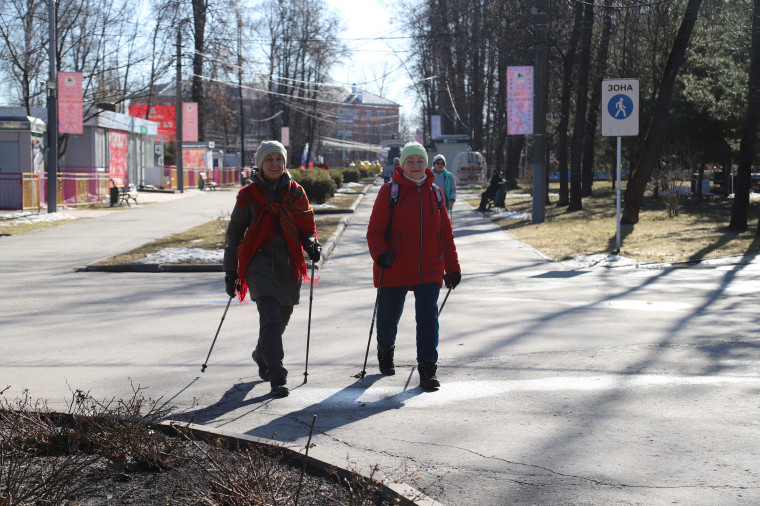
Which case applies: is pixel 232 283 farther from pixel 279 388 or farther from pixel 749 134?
pixel 749 134

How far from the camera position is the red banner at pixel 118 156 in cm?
4109

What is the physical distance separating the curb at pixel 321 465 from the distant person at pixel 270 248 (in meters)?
1.28

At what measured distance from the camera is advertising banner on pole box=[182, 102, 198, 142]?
154 feet

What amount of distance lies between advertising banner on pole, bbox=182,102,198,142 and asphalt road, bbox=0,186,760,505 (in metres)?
35.1

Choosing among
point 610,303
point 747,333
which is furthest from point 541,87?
point 747,333

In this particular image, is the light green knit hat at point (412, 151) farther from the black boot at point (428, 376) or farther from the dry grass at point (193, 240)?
the dry grass at point (193, 240)

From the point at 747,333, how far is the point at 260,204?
4.97 metres

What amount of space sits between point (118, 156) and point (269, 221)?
3866 cm

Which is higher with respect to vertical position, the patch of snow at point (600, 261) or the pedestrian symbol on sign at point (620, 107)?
the pedestrian symbol on sign at point (620, 107)

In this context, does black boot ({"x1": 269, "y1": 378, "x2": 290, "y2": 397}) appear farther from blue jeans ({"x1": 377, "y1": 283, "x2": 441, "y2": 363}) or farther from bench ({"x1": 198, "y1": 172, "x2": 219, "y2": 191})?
bench ({"x1": 198, "y1": 172, "x2": 219, "y2": 191})

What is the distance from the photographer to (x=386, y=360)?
6691 mm

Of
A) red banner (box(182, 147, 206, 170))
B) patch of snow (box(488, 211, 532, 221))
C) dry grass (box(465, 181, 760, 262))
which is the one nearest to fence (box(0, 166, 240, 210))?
patch of snow (box(488, 211, 532, 221))

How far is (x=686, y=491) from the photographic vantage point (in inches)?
163

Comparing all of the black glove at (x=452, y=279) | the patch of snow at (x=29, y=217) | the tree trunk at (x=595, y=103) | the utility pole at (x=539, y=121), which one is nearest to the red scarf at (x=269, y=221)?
the black glove at (x=452, y=279)
